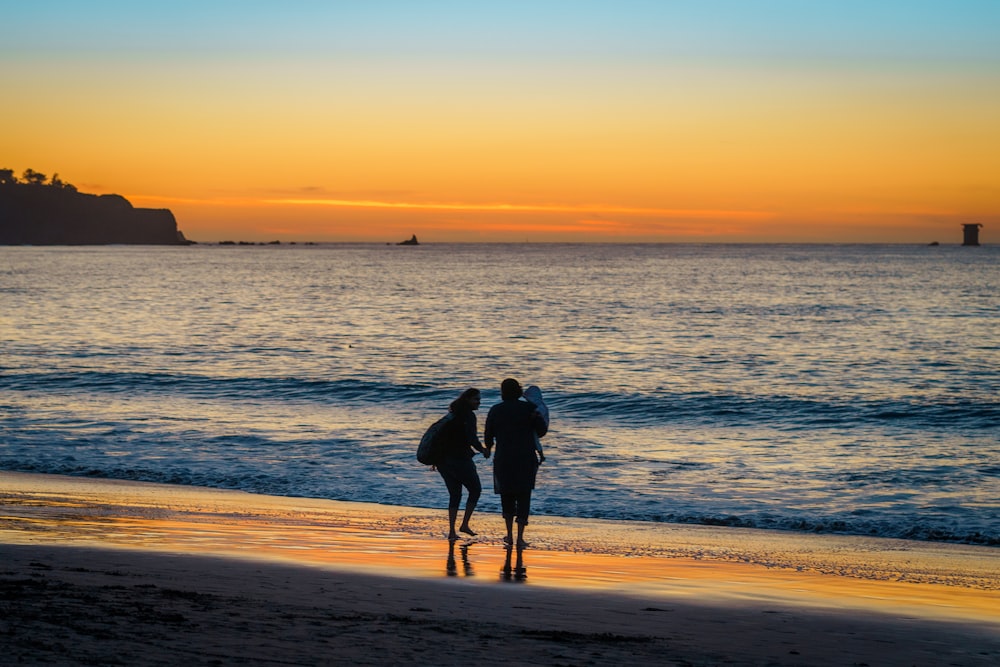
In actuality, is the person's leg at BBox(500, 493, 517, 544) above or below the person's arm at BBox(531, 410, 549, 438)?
below

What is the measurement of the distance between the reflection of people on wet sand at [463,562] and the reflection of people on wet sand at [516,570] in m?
0.32

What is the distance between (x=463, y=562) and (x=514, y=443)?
53.6 inches

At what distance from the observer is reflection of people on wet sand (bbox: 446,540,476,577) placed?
940cm

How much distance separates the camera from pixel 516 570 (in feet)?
31.6

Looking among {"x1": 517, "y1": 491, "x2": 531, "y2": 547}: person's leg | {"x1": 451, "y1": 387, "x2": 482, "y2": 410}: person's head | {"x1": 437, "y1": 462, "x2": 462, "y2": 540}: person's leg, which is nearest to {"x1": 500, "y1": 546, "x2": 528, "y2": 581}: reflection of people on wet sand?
{"x1": 517, "y1": 491, "x2": 531, "y2": 547}: person's leg

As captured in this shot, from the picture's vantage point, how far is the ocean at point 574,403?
51.3 feet

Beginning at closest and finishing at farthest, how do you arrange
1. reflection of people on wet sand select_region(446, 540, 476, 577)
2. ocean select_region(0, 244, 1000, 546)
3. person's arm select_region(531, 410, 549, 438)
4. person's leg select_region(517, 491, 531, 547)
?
1. reflection of people on wet sand select_region(446, 540, 476, 577)
2. person's arm select_region(531, 410, 549, 438)
3. person's leg select_region(517, 491, 531, 547)
4. ocean select_region(0, 244, 1000, 546)

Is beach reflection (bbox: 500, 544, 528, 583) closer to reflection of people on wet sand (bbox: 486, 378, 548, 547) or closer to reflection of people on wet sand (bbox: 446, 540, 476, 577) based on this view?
reflection of people on wet sand (bbox: 486, 378, 548, 547)

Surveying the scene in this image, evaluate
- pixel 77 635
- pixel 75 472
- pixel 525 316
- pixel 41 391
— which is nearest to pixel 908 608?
pixel 77 635

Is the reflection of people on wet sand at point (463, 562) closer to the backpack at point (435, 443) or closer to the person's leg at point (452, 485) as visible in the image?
the person's leg at point (452, 485)

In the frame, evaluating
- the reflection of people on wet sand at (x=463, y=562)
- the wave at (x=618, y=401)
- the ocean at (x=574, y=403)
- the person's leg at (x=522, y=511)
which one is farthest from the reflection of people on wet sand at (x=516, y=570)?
the wave at (x=618, y=401)

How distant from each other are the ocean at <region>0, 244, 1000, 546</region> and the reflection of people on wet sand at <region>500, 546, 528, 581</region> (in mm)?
3943

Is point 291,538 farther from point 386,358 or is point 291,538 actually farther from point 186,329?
point 186,329

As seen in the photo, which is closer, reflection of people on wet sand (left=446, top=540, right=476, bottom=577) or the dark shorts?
reflection of people on wet sand (left=446, top=540, right=476, bottom=577)
